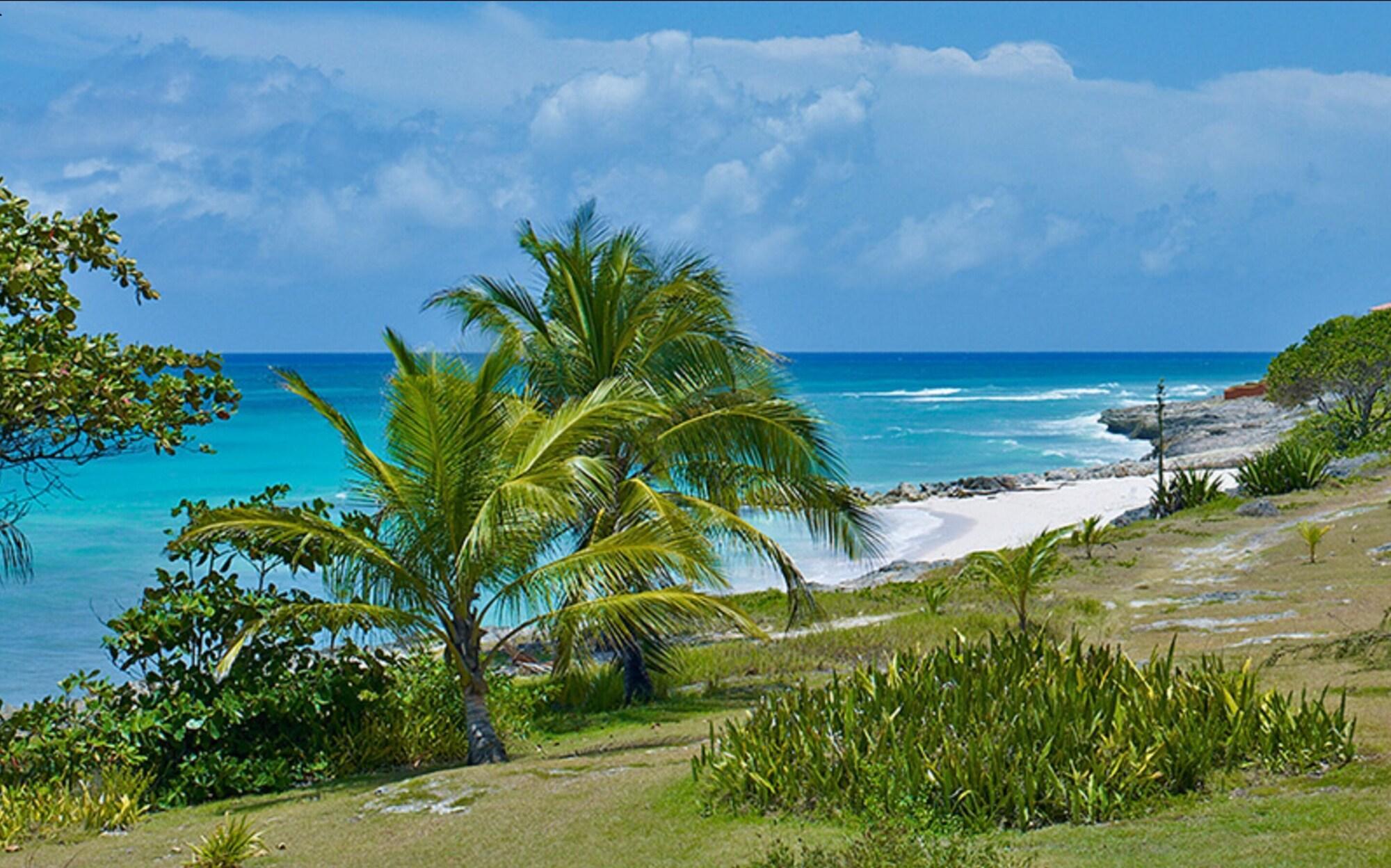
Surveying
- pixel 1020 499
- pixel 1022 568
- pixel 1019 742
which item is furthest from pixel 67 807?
pixel 1020 499

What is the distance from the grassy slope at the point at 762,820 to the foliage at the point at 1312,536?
178mm

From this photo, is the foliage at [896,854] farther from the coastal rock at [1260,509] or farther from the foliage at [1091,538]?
the coastal rock at [1260,509]

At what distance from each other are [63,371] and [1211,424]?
64.4 meters

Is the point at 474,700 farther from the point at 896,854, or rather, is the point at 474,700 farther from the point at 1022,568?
the point at 1022,568

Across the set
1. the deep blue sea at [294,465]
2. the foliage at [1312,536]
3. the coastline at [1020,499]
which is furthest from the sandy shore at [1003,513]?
the foliage at [1312,536]

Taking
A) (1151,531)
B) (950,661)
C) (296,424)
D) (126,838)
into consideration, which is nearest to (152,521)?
(1151,531)

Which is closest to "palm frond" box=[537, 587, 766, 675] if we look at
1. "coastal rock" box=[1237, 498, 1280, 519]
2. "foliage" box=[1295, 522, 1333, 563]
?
"foliage" box=[1295, 522, 1333, 563]

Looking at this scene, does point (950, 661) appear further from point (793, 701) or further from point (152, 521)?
point (152, 521)

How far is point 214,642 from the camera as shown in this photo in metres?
12.1

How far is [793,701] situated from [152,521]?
133ft

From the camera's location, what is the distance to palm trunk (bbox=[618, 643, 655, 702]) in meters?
15.1

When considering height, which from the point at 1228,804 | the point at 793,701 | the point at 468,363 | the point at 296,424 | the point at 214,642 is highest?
the point at 296,424

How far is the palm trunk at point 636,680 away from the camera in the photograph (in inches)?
593

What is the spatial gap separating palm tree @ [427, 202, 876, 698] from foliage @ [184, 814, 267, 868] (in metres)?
5.72
